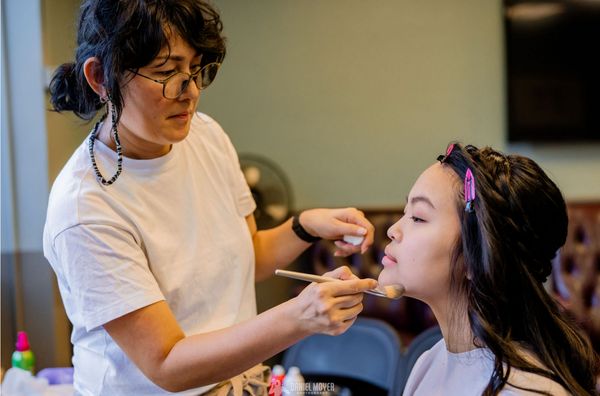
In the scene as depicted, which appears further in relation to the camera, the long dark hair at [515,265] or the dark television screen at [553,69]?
the dark television screen at [553,69]

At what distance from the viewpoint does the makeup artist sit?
121cm

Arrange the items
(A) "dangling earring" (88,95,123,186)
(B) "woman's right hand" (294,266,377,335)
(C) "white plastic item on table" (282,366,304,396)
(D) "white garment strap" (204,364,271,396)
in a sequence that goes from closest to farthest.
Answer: (B) "woman's right hand" (294,266,377,335) → (A) "dangling earring" (88,95,123,186) → (D) "white garment strap" (204,364,271,396) → (C) "white plastic item on table" (282,366,304,396)

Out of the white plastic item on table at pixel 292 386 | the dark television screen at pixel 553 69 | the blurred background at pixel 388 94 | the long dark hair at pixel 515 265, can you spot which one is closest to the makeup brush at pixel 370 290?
the long dark hair at pixel 515 265

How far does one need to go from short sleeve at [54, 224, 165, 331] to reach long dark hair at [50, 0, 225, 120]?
0.26 m

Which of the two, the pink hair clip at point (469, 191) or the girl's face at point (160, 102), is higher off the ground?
the girl's face at point (160, 102)

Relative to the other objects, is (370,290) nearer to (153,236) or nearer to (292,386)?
(153,236)

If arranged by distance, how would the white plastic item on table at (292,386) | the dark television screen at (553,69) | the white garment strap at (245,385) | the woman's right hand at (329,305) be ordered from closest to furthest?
the woman's right hand at (329,305)
the white garment strap at (245,385)
the white plastic item on table at (292,386)
the dark television screen at (553,69)

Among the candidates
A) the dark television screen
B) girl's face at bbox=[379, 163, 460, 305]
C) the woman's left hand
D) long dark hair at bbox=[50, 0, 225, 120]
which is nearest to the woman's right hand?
girl's face at bbox=[379, 163, 460, 305]

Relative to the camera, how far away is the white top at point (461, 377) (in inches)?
48.1

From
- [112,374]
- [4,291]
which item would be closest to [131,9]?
[112,374]

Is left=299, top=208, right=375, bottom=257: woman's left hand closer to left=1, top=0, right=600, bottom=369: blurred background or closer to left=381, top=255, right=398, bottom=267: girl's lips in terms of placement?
left=381, top=255, right=398, bottom=267: girl's lips

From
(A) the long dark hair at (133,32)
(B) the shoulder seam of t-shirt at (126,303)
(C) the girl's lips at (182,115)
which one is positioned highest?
(A) the long dark hair at (133,32)

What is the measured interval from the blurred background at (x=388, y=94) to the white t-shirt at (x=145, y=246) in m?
1.95

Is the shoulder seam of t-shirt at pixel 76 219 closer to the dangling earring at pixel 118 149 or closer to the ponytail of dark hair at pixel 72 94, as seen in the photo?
the dangling earring at pixel 118 149
